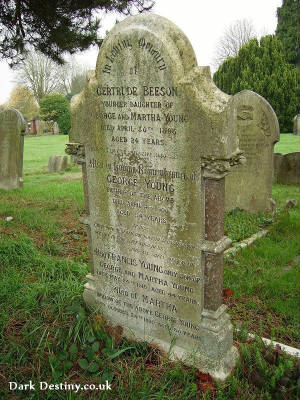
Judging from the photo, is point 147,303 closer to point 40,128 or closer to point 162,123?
point 162,123

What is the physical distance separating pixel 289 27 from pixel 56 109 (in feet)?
71.4

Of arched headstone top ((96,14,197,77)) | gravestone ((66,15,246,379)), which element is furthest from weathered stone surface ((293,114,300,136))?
arched headstone top ((96,14,197,77))

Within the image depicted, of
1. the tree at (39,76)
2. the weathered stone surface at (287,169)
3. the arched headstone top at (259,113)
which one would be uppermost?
the tree at (39,76)

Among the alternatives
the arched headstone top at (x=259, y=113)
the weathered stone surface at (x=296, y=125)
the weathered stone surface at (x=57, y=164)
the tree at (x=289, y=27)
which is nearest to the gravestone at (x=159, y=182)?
the arched headstone top at (x=259, y=113)

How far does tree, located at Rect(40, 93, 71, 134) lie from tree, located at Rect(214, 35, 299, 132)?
55.4ft

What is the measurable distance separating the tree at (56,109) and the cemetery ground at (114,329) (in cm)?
3078

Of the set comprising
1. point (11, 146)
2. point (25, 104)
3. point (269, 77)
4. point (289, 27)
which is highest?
point (289, 27)

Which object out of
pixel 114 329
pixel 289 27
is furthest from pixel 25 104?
pixel 114 329

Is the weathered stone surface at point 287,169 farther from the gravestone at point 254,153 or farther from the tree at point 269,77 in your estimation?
the tree at point 269,77

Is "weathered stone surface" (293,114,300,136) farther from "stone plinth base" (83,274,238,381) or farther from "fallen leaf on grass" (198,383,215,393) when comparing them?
"fallen leaf on grass" (198,383,215,393)

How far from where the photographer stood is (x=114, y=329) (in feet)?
11.3

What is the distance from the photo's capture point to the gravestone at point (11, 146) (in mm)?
9367

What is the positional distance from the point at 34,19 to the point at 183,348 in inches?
239

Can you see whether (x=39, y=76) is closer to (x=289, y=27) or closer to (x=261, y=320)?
(x=289, y=27)
